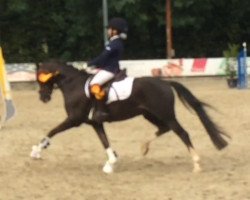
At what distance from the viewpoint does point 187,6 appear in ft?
139

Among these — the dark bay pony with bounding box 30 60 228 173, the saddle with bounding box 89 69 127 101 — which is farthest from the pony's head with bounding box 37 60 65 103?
the saddle with bounding box 89 69 127 101

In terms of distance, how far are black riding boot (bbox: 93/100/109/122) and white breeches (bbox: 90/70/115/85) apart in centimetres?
28

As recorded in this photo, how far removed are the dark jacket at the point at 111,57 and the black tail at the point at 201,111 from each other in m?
0.89

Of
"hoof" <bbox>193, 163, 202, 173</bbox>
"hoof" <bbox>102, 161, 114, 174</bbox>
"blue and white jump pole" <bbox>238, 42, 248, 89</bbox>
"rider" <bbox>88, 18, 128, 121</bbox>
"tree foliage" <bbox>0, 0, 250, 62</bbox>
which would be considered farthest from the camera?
"tree foliage" <bbox>0, 0, 250, 62</bbox>

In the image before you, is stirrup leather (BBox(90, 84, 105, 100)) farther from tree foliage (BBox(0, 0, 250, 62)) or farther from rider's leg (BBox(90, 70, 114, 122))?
tree foliage (BBox(0, 0, 250, 62))

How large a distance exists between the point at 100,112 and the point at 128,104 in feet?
1.39

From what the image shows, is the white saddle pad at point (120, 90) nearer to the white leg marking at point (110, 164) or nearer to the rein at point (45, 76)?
the white leg marking at point (110, 164)

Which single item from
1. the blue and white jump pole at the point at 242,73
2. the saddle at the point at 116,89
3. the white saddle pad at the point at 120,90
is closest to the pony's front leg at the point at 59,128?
the saddle at the point at 116,89

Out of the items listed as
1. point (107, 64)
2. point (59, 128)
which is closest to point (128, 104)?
point (107, 64)

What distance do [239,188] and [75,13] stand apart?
1406 inches

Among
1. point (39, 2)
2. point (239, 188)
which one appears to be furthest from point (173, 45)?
point (239, 188)

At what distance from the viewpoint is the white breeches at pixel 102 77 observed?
400 inches

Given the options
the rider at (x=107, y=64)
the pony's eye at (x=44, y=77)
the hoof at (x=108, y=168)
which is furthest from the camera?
the pony's eye at (x=44, y=77)

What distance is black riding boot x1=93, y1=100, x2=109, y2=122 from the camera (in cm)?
1022
